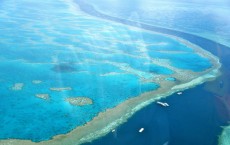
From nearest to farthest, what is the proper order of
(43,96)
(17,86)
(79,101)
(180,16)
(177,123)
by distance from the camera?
(177,123)
(79,101)
(43,96)
(17,86)
(180,16)

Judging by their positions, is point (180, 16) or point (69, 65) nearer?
point (69, 65)

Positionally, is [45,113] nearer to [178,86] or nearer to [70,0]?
[178,86]

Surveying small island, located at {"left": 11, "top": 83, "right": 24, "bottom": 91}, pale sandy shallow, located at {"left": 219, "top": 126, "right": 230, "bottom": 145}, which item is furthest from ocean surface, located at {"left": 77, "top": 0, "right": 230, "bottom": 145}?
small island, located at {"left": 11, "top": 83, "right": 24, "bottom": 91}

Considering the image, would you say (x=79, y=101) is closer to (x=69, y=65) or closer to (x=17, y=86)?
(x=17, y=86)

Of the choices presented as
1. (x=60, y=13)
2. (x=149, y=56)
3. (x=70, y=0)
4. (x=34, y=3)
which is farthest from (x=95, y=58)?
(x=70, y=0)

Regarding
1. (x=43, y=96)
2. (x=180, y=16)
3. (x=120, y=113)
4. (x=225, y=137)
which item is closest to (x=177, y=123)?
(x=225, y=137)

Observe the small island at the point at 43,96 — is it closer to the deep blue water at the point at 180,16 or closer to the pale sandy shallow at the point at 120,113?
the pale sandy shallow at the point at 120,113

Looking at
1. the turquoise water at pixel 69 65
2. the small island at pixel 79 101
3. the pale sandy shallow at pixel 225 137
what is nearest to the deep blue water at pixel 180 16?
the turquoise water at pixel 69 65
